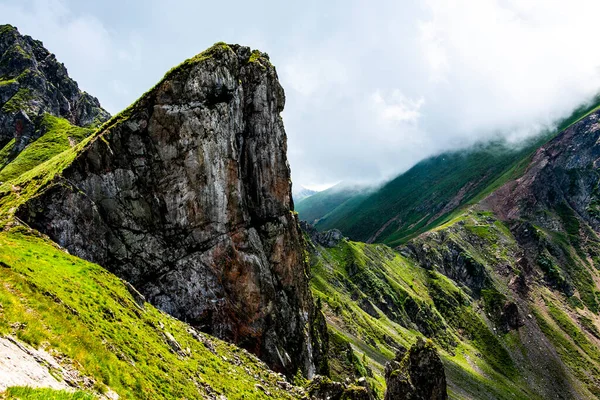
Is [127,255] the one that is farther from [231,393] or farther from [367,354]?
[367,354]

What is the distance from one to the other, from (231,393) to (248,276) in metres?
34.3

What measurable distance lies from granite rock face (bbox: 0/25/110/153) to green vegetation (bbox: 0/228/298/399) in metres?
136

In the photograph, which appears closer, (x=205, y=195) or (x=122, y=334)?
(x=122, y=334)

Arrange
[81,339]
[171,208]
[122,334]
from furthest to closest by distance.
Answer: [171,208]
[122,334]
[81,339]

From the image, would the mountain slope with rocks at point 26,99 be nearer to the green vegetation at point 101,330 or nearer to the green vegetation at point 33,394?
the green vegetation at point 101,330

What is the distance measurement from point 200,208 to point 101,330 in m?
43.7

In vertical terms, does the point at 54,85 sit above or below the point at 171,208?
above

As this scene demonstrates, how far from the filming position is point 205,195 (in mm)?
70562

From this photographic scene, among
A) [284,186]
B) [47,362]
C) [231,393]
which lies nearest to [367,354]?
[284,186]

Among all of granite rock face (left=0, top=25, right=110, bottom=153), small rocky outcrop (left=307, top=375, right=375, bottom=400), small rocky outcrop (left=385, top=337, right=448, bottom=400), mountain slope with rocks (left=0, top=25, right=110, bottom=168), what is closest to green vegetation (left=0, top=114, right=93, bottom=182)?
mountain slope with rocks (left=0, top=25, right=110, bottom=168)

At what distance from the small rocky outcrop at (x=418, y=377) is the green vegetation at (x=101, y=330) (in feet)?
101

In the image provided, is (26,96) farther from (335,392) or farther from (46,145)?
(335,392)

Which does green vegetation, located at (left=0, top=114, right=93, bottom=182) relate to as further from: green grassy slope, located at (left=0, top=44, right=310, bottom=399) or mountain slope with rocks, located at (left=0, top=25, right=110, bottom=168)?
green grassy slope, located at (left=0, top=44, right=310, bottom=399)

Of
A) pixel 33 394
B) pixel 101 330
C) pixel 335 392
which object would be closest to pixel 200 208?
pixel 335 392
